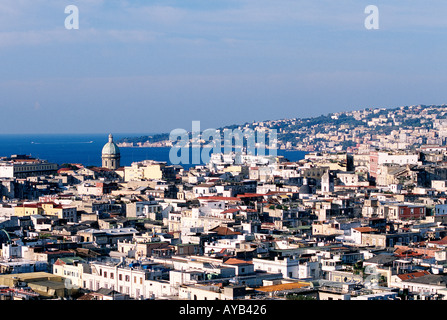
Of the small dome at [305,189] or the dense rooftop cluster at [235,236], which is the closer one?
the dense rooftop cluster at [235,236]

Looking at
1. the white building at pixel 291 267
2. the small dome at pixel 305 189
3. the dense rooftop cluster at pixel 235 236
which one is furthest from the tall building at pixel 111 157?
the white building at pixel 291 267

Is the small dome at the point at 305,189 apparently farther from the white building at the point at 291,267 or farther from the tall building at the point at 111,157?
the white building at the point at 291,267

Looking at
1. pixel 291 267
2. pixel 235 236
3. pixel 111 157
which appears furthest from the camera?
pixel 111 157

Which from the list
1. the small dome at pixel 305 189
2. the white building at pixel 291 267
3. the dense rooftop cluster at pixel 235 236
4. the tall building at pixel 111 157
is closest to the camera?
the dense rooftop cluster at pixel 235 236

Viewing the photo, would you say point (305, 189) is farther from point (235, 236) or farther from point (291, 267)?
point (291, 267)

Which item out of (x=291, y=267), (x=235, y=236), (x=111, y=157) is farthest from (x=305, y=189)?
(x=291, y=267)

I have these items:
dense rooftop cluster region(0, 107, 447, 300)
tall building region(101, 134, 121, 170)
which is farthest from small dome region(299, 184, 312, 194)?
tall building region(101, 134, 121, 170)

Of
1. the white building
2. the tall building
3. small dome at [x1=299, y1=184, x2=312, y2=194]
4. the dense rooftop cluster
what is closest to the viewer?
the dense rooftop cluster

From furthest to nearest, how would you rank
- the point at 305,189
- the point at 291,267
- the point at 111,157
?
the point at 111,157 < the point at 305,189 < the point at 291,267

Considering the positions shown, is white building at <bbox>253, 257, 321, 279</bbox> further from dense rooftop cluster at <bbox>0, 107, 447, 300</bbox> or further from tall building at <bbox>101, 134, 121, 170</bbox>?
tall building at <bbox>101, 134, 121, 170</bbox>
